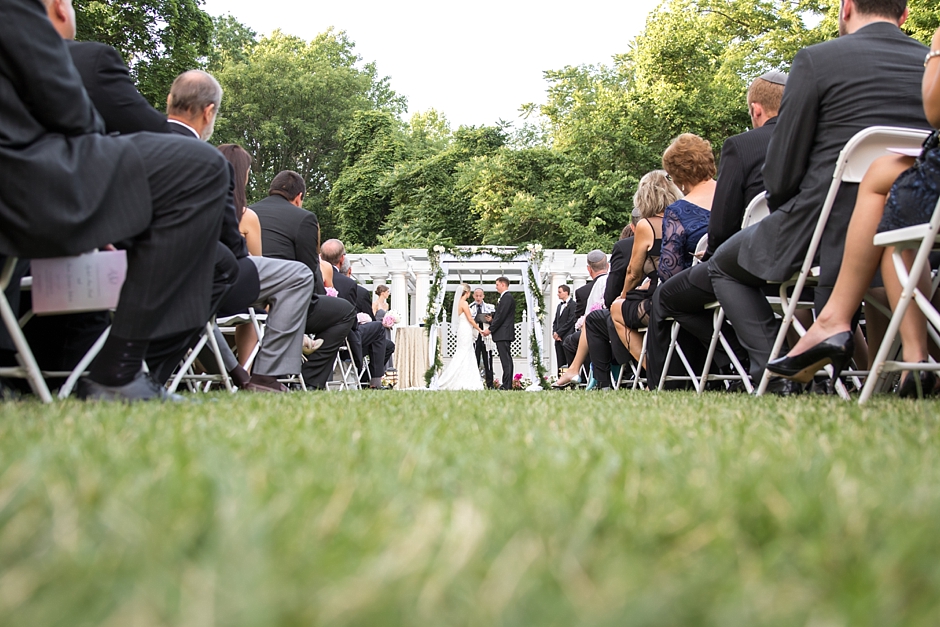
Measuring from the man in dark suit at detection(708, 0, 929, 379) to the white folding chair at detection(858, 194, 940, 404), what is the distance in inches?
24.2

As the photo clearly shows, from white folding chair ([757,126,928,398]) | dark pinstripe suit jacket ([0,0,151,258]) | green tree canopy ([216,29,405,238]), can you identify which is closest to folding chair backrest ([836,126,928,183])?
white folding chair ([757,126,928,398])

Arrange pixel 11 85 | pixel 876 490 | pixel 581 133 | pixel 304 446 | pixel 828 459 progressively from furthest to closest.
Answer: pixel 581 133
pixel 11 85
pixel 304 446
pixel 828 459
pixel 876 490

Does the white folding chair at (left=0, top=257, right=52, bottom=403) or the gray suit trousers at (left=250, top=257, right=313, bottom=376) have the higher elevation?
the white folding chair at (left=0, top=257, right=52, bottom=403)

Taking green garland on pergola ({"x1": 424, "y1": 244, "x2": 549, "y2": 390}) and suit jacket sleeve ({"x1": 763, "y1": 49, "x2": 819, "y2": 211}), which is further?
green garland on pergola ({"x1": 424, "y1": 244, "x2": 549, "y2": 390})

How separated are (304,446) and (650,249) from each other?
5.71 m

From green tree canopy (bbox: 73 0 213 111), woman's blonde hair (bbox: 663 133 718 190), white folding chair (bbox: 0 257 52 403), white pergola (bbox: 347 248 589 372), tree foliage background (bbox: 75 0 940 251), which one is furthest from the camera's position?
tree foliage background (bbox: 75 0 940 251)

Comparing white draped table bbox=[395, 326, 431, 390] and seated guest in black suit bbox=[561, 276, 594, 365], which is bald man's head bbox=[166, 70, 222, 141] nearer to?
seated guest in black suit bbox=[561, 276, 594, 365]

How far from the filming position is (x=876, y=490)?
1131 millimetres

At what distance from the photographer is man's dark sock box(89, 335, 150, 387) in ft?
9.48

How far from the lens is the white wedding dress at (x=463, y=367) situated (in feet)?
60.4

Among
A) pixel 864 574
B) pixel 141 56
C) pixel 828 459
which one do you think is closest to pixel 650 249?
pixel 828 459

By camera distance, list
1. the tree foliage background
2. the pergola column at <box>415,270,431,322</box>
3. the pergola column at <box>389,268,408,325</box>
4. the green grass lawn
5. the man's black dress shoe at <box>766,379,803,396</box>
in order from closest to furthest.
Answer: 1. the green grass lawn
2. the man's black dress shoe at <box>766,379,803,396</box>
3. the tree foliage background
4. the pergola column at <box>415,270,431,322</box>
5. the pergola column at <box>389,268,408,325</box>

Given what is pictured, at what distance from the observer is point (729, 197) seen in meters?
5.04

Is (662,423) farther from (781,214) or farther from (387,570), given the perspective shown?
(781,214)
